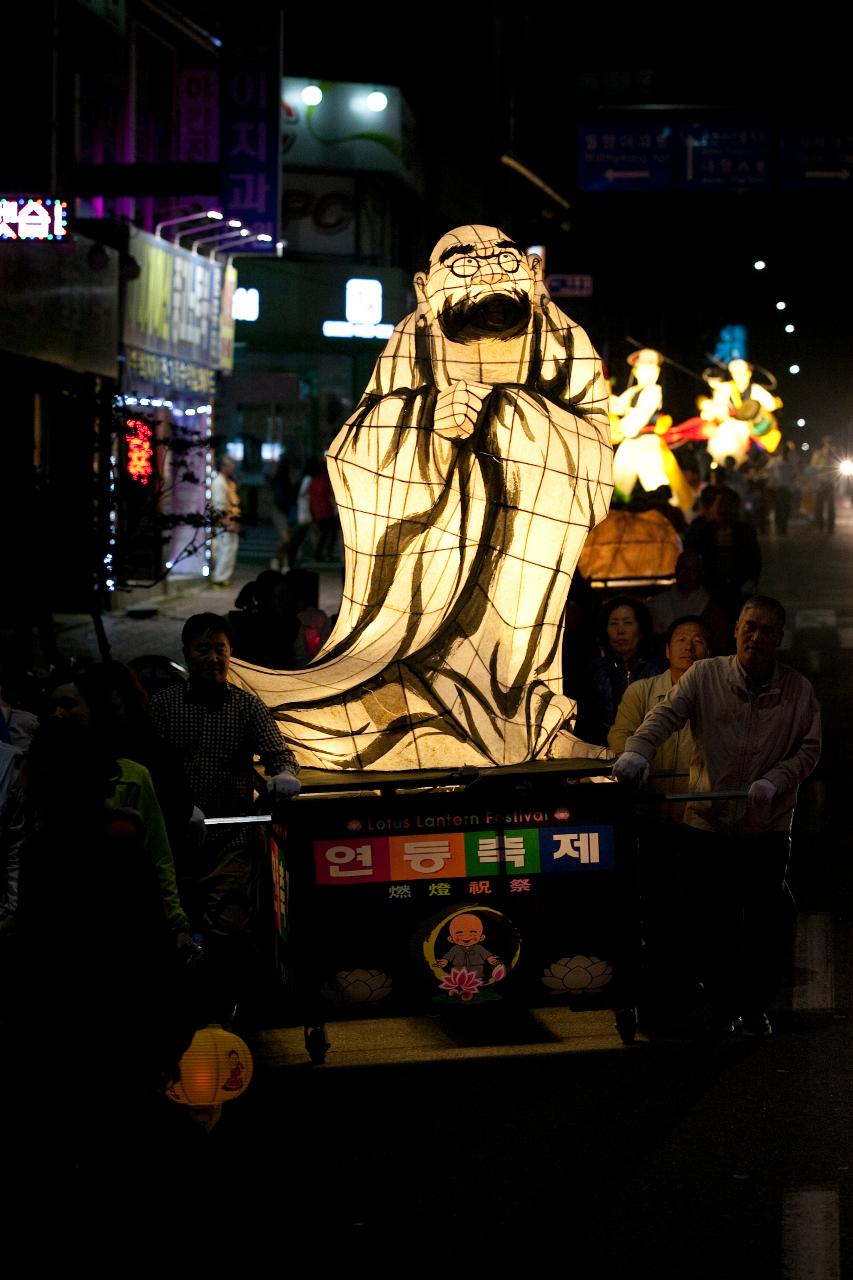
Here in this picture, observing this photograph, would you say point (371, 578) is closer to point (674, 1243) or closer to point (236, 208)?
point (674, 1243)

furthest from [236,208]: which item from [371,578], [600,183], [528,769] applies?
[528,769]

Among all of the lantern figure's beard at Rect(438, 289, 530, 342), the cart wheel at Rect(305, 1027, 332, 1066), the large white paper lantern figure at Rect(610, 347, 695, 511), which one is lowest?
the cart wheel at Rect(305, 1027, 332, 1066)

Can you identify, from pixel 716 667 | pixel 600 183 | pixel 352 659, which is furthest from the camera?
pixel 600 183

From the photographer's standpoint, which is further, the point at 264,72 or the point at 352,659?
the point at 264,72

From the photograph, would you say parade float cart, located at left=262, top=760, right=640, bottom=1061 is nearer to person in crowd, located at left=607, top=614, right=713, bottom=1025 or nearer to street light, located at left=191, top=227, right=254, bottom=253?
person in crowd, located at left=607, top=614, right=713, bottom=1025

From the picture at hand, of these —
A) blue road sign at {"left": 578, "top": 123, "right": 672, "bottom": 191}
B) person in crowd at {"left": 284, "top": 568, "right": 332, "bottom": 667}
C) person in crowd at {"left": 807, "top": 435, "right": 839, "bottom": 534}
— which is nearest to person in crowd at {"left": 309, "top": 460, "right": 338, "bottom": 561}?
blue road sign at {"left": 578, "top": 123, "right": 672, "bottom": 191}

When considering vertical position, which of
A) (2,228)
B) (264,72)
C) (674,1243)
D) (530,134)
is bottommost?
(674,1243)

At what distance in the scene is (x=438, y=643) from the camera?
680 centimetres

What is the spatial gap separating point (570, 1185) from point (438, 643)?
2.38 meters

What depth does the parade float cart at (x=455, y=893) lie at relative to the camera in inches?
229

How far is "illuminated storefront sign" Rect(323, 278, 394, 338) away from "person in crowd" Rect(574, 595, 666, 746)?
1014 inches

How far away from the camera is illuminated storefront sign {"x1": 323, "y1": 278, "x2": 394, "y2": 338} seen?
111ft

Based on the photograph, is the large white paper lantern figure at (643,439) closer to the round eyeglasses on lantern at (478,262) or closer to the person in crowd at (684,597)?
the person in crowd at (684,597)

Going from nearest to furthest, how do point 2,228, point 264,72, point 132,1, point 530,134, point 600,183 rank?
point 2,228, point 264,72, point 132,1, point 600,183, point 530,134
